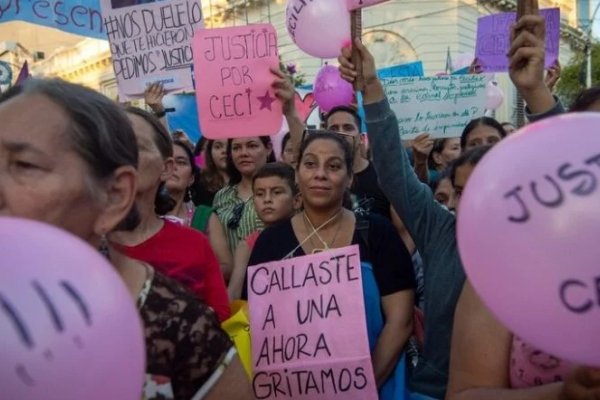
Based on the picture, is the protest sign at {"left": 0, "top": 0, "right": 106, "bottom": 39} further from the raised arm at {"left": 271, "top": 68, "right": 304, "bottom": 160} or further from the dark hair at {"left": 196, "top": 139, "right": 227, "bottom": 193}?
the raised arm at {"left": 271, "top": 68, "right": 304, "bottom": 160}

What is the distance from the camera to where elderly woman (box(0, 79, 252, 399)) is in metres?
1.37

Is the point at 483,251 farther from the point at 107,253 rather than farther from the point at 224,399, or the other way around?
the point at 107,253

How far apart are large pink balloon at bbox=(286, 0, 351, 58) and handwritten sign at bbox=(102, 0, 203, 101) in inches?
25.6

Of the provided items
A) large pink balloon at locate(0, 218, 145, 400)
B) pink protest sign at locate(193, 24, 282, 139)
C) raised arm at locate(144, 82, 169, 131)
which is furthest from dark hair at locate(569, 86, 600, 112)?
raised arm at locate(144, 82, 169, 131)

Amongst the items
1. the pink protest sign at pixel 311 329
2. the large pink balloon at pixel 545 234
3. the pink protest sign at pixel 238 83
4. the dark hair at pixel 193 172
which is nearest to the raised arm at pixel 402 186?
the pink protest sign at pixel 311 329

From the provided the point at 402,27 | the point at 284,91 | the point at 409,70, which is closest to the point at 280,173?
the point at 284,91

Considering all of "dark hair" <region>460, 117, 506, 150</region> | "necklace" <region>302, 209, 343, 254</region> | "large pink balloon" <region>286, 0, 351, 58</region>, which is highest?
"large pink balloon" <region>286, 0, 351, 58</region>

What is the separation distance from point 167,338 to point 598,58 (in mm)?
36319

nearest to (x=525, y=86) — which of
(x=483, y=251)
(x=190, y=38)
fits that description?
(x=483, y=251)

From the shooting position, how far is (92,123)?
1443 mm

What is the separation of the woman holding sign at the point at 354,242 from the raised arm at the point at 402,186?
0.95 ft

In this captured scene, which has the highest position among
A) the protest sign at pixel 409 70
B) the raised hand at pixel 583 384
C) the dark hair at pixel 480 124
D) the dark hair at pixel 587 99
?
the dark hair at pixel 587 99

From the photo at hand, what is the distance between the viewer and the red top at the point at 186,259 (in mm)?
Answer: 2283

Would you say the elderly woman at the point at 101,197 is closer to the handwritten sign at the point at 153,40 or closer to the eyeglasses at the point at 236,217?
the eyeglasses at the point at 236,217
